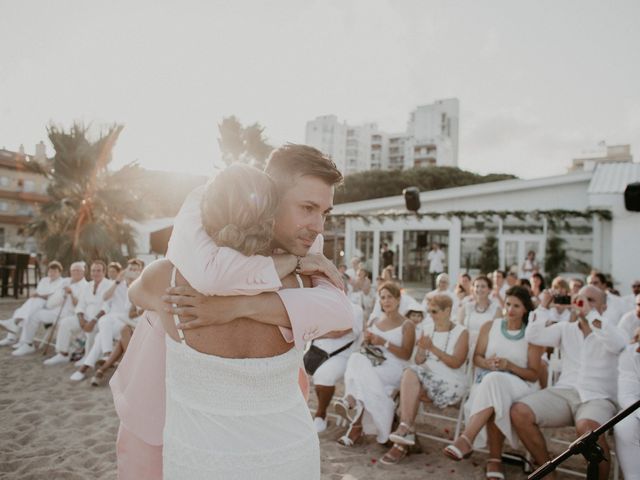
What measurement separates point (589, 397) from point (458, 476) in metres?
1.33

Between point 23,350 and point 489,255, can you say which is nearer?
point 23,350

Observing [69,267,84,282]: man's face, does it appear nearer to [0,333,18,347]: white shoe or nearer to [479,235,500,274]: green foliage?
[0,333,18,347]: white shoe

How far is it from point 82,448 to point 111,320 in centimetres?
299

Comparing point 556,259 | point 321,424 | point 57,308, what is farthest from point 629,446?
point 556,259

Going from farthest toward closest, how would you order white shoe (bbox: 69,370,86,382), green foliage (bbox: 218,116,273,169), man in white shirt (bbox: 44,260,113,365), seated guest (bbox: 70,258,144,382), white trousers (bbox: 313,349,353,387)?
1. green foliage (bbox: 218,116,273,169)
2. man in white shirt (bbox: 44,260,113,365)
3. seated guest (bbox: 70,258,144,382)
4. white shoe (bbox: 69,370,86,382)
5. white trousers (bbox: 313,349,353,387)

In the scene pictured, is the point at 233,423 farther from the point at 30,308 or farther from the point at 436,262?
the point at 436,262

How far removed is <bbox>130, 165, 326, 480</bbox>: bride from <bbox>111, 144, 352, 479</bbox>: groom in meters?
0.06

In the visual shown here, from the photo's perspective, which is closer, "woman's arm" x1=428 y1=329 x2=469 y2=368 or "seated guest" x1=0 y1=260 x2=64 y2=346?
"woman's arm" x1=428 y1=329 x2=469 y2=368

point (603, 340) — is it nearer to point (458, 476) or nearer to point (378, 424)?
point (458, 476)

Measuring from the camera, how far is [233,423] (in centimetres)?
123

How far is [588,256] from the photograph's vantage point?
15.0 meters

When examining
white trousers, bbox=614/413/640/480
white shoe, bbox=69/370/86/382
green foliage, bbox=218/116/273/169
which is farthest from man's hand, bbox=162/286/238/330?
green foliage, bbox=218/116/273/169

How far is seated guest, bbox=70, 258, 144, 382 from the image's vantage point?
647 cm

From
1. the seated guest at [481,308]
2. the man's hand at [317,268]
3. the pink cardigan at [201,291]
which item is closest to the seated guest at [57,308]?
the seated guest at [481,308]
